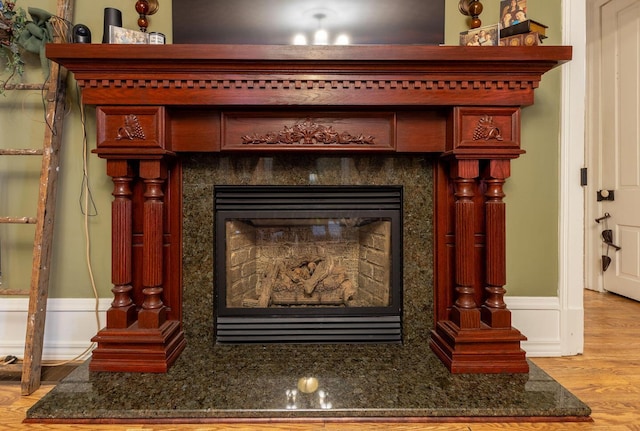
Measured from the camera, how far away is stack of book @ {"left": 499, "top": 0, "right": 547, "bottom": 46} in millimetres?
1538

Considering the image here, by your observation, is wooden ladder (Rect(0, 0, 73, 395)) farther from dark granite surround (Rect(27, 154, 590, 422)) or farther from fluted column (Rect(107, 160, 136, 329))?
fluted column (Rect(107, 160, 136, 329))

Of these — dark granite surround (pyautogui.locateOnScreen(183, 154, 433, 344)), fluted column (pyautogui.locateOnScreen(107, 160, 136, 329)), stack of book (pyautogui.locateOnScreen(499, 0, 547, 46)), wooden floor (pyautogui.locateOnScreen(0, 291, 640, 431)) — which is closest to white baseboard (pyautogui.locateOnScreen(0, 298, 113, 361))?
wooden floor (pyautogui.locateOnScreen(0, 291, 640, 431))

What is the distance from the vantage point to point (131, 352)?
154 cm

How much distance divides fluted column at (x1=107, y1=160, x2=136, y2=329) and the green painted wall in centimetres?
35

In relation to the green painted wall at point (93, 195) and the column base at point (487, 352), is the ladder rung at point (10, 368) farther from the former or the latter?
the column base at point (487, 352)

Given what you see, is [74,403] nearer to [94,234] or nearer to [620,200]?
[94,234]

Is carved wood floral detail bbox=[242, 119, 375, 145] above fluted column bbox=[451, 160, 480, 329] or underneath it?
above

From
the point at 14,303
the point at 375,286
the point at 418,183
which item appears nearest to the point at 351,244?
the point at 375,286

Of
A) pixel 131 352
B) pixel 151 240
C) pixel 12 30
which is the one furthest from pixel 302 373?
pixel 12 30

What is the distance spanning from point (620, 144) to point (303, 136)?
Answer: 2779 millimetres

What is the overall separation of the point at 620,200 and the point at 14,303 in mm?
4025

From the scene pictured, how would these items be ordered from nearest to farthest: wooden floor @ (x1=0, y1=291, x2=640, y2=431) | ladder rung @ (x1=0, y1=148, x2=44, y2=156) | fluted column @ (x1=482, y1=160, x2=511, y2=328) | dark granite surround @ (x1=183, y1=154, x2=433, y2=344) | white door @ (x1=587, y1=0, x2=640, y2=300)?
wooden floor @ (x1=0, y1=291, x2=640, y2=431)
fluted column @ (x1=482, y1=160, x2=511, y2=328)
ladder rung @ (x1=0, y1=148, x2=44, y2=156)
dark granite surround @ (x1=183, y1=154, x2=433, y2=344)
white door @ (x1=587, y1=0, x2=640, y2=300)

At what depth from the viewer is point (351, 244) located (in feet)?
6.38

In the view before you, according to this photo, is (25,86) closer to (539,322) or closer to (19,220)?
(19,220)
